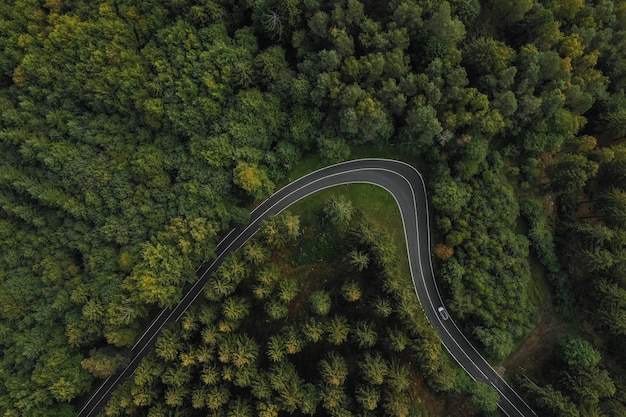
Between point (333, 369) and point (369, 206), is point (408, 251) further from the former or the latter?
point (333, 369)

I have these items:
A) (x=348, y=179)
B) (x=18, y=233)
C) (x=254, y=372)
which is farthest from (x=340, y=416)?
(x=18, y=233)

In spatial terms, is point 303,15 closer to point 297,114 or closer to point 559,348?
point 297,114

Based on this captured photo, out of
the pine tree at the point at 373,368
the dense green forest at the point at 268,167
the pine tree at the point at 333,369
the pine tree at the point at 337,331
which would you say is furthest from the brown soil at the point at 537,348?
the pine tree at the point at 337,331

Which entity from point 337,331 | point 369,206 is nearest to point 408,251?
point 369,206

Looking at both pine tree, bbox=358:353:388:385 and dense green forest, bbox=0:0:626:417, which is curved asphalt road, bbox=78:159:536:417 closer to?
dense green forest, bbox=0:0:626:417

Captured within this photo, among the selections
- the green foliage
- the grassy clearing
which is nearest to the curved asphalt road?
the grassy clearing

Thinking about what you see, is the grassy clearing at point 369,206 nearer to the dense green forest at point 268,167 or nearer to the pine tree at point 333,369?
the dense green forest at point 268,167
